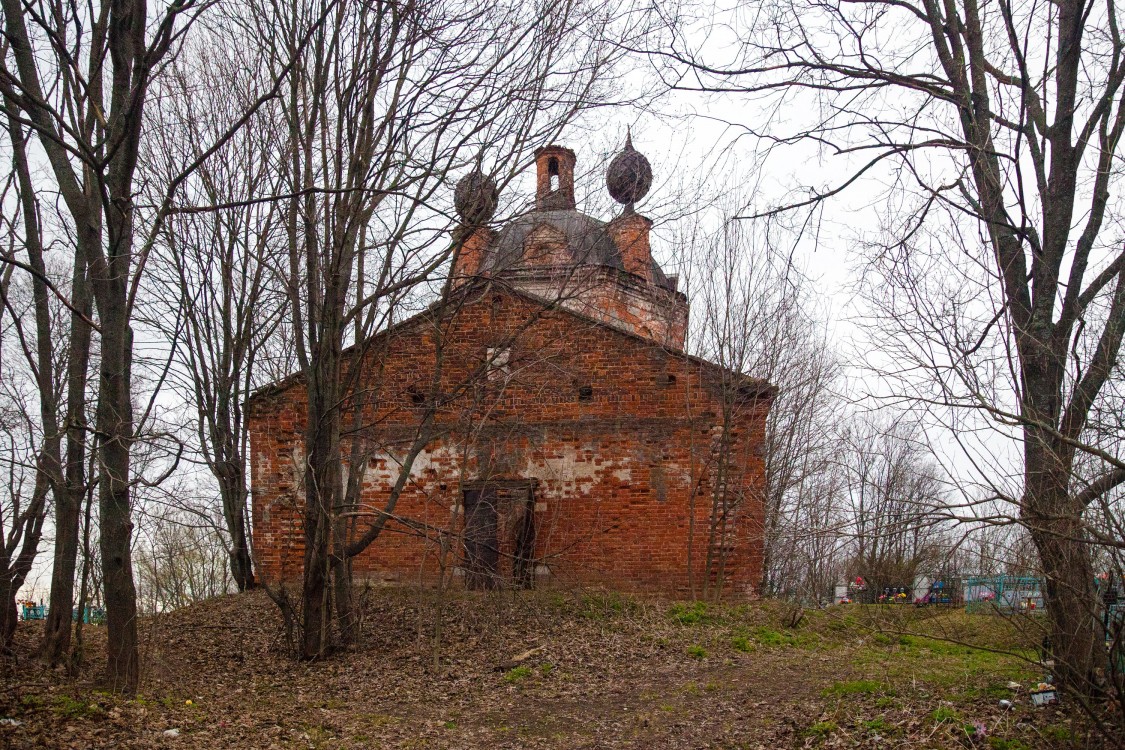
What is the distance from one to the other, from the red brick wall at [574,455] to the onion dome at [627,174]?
9.94 feet

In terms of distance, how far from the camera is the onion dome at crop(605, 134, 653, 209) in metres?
11.7

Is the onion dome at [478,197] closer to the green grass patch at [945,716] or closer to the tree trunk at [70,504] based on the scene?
the tree trunk at [70,504]

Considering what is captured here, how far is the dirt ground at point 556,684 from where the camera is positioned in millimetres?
6820

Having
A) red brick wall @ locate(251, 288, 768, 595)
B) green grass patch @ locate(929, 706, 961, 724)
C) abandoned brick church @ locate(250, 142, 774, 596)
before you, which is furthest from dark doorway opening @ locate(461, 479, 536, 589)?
green grass patch @ locate(929, 706, 961, 724)

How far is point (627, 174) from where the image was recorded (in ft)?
41.8

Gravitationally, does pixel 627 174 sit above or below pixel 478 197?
above

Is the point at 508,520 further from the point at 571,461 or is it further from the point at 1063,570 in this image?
the point at 1063,570

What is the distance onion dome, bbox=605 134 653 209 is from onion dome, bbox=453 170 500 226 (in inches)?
59.3

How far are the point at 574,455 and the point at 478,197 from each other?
579 cm

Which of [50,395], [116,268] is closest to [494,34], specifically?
[116,268]

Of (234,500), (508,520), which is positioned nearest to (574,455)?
(508,520)

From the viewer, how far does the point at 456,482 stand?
15641 millimetres

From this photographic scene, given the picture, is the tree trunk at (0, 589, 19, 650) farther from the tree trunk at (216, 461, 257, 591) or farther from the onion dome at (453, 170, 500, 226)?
the onion dome at (453, 170, 500, 226)

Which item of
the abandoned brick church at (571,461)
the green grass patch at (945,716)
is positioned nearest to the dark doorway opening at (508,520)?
the abandoned brick church at (571,461)
